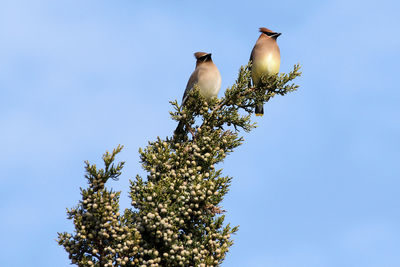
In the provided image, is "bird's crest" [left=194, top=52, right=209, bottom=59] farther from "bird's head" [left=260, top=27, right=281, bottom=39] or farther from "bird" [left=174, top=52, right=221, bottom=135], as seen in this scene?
"bird's head" [left=260, top=27, right=281, bottom=39]

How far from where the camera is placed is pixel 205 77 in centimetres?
838

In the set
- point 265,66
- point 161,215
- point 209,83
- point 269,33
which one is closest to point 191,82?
point 209,83

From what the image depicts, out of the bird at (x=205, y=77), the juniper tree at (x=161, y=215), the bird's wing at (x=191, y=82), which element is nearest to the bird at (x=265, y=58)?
the bird at (x=205, y=77)

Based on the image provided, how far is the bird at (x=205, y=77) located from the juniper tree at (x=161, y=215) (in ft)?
4.95

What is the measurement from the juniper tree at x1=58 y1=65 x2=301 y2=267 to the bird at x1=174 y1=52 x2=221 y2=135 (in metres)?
1.51

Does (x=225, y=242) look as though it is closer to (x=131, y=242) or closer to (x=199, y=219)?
(x=199, y=219)

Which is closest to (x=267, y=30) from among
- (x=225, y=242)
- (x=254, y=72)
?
(x=254, y=72)

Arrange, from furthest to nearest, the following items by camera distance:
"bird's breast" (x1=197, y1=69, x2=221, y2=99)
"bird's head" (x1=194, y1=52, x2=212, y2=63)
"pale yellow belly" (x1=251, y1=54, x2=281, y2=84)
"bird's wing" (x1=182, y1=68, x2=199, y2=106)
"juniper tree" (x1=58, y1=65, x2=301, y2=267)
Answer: "pale yellow belly" (x1=251, y1=54, x2=281, y2=84), "bird's head" (x1=194, y1=52, x2=212, y2=63), "bird's wing" (x1=182, y1=68, x2=199, y2=106), "bird's breast" (x1=197, y1=69, x2=221, y2=99), "juniper tree" (x1=58, y1=65, x2=301, y2=267)

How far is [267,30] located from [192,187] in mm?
4415

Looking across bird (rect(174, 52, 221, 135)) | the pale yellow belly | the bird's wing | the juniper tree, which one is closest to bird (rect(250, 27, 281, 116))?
the pale yellow belly

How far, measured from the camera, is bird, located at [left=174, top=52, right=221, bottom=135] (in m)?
8.23

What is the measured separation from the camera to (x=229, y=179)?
252 inches

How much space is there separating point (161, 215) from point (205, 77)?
3080 mm

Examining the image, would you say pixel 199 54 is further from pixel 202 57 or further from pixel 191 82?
pixel 191 82
